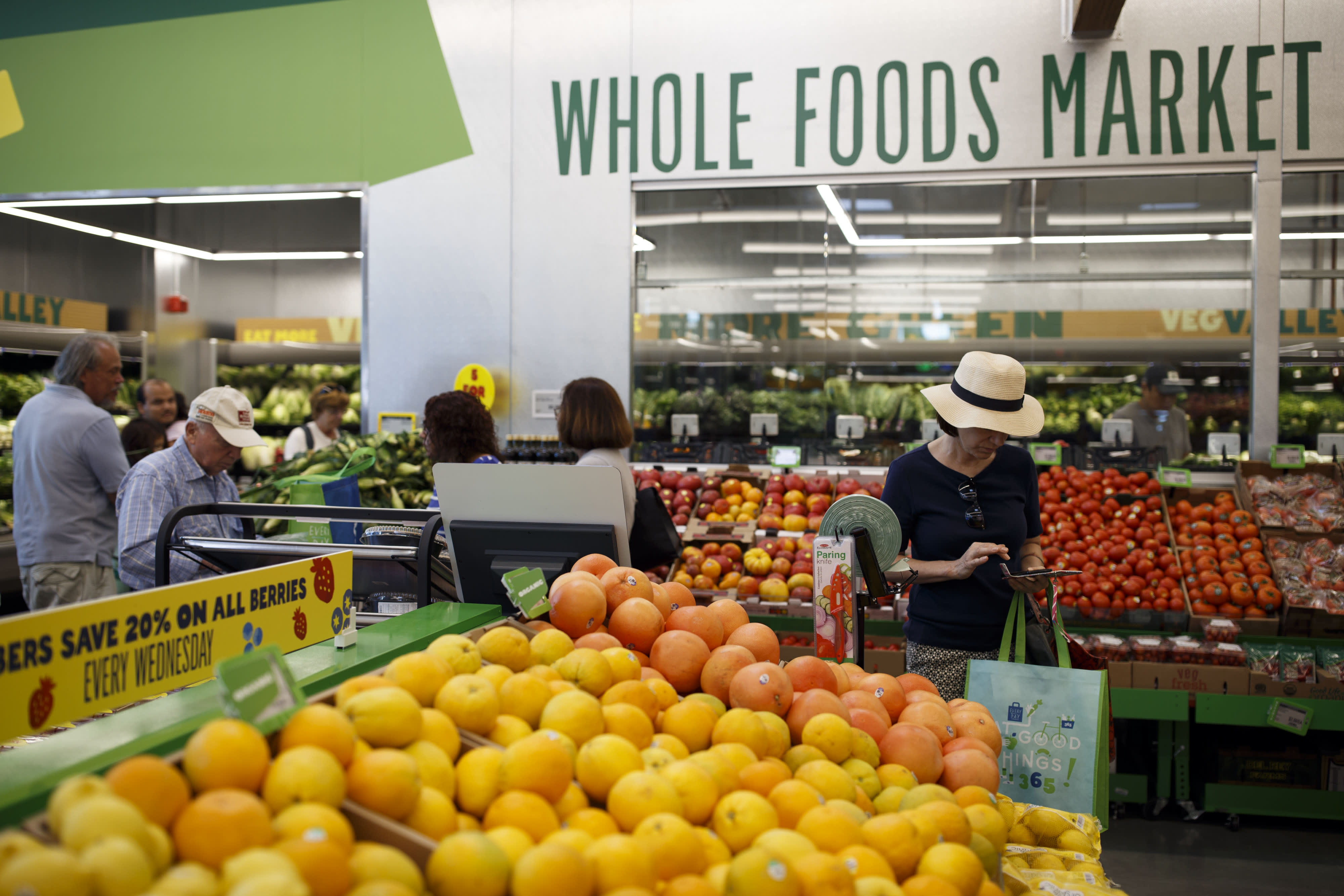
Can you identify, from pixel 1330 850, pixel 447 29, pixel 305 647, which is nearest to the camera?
pixel 305 647

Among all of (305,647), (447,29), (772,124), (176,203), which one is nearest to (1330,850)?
(305,647)

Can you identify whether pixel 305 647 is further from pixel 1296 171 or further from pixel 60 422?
pixel 1296 171

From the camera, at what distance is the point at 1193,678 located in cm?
406

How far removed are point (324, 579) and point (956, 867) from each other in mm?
1391

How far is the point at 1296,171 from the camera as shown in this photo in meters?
5.56

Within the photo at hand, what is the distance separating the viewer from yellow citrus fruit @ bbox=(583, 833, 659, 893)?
1104 mm

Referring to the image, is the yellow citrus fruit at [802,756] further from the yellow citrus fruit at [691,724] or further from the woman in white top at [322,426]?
the woman in white top at [322,426]

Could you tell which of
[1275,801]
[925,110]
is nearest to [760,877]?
[1275,801]

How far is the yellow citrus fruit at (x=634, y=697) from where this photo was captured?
1.58 m

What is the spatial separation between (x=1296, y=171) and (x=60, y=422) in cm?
697

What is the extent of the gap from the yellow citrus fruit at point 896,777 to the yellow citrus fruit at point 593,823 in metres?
0.57

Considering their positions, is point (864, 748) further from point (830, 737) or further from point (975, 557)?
point (975, 557)

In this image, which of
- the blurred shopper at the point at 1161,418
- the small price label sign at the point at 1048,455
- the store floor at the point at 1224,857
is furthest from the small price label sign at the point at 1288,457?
the store floor at the point at 1224,857

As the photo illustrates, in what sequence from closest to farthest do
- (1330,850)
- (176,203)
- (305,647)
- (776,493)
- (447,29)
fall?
(305,647) < (1330,850) < (776,493) < (447,29) < (176,203)
